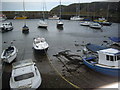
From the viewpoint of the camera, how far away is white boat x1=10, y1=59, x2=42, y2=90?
9492mm

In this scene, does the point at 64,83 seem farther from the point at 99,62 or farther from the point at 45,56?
the point at 45,56

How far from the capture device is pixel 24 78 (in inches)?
394

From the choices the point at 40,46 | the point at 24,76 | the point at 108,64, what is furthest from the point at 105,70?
the point at 40,46

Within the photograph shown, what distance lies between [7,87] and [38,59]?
689 cm

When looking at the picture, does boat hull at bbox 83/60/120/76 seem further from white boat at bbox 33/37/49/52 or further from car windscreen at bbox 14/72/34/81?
white boat at bbox 33/37/49/52

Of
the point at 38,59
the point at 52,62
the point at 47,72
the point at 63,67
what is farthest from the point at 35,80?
the point at 38,59

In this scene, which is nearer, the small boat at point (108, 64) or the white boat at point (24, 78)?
the white boat at point (24, 78)

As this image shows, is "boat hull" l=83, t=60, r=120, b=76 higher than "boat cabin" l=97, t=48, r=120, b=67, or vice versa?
"boat cabin" l=97, t=48, r=120, b=67

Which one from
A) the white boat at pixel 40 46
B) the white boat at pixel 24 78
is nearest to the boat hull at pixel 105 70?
the white boat at pixel 24 78

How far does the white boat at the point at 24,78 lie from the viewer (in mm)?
9492

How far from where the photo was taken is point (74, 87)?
1104cm

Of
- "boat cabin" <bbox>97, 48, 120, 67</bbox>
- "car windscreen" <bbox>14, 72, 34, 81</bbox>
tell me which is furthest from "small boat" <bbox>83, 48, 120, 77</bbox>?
"car windscreen" <bbox>14, 72, 34, 81</bbox>

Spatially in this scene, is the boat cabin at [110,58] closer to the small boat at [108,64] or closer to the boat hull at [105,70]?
the small boat at [108,64]

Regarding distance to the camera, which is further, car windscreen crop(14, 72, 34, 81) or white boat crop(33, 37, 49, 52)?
white boat crop(33, 37, 49, 52)
